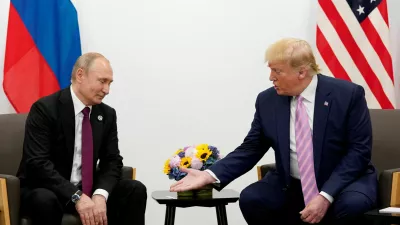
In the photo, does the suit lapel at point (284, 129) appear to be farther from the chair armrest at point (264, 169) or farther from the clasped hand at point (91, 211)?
the clasped hand at point (91, 211)

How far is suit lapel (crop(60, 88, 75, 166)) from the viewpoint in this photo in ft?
13.0

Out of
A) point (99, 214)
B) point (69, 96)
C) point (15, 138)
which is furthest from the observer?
point (15, 138)

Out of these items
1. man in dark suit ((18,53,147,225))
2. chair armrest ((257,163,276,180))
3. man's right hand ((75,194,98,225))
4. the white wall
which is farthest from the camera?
the white wall

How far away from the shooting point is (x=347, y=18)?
5086 mm

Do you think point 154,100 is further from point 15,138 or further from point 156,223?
point 15,138

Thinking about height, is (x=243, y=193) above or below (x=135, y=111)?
below

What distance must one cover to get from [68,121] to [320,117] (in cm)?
141

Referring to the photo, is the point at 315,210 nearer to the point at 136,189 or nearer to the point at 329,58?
the point at 136,189

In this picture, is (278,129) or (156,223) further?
(156,223)

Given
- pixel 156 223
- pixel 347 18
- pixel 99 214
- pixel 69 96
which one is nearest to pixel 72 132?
pixel 69 96

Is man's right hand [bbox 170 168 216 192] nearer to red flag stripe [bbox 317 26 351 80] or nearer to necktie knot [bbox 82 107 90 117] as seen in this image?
necktie knot [bbox 82 107 90 117]

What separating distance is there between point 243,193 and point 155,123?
161cm

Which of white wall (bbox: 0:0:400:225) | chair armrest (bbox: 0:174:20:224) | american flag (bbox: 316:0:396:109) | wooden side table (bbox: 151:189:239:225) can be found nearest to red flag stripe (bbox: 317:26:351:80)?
american flag (bbox: 316:0:396:109)

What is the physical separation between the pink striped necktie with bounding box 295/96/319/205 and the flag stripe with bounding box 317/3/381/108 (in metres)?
1.32
